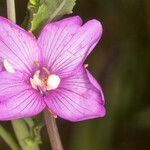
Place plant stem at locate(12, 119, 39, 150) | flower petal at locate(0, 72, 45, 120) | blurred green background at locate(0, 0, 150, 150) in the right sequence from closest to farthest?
flower petal at locate(0, 72, 45, 120) → plant stem at locate(12, 119, 39, 150) → blurred green background at locate(0, 0, 150, 150)

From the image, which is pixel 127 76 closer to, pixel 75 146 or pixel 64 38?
pixel 75 146

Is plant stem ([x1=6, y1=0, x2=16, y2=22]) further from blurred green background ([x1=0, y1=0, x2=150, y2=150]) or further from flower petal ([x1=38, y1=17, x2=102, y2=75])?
blurred green background ([x1=0, y1=0, x2=150, y2=150])

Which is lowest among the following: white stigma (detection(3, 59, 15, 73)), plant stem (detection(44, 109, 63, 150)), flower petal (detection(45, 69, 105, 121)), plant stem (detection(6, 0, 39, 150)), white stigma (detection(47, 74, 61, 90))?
plant stem (detection(6, 0, 39, 150))

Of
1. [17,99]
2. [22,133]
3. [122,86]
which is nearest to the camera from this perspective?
[17,99]

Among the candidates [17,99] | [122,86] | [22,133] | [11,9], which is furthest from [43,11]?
[122,86]

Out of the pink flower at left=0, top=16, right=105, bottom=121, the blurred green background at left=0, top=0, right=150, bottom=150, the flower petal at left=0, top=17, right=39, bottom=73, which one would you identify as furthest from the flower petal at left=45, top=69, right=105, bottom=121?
the blurred green background at left=0, top=0, right=150, bottom=150

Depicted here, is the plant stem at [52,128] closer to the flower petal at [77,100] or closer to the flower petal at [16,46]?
the flower petal at [77,100]

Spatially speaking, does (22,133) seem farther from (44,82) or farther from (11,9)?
(11,9)
